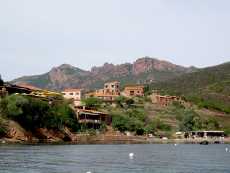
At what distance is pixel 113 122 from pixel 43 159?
338 ft

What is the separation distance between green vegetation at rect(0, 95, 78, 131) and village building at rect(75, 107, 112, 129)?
18.9m

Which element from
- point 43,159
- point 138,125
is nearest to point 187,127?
point 138,125

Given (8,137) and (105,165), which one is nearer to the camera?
(105,165)

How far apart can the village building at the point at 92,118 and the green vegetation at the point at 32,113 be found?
62.0 feet

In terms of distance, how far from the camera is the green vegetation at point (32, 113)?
128875 millimetres

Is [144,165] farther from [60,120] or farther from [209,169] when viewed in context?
[60,120]

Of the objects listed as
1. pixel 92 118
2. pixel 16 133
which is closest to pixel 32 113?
pixel 16 133

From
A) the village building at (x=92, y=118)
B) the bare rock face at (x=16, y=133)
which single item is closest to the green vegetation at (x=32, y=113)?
the bare rock face at (x=16, y=133)

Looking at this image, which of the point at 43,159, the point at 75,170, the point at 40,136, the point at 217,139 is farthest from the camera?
the point at 217,139

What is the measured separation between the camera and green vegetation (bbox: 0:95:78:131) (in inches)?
5074

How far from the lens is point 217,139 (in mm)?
194500

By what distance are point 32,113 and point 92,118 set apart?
1815 inches

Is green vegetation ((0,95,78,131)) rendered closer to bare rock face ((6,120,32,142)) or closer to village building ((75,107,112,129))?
bare rock face ((6,120,32,142))

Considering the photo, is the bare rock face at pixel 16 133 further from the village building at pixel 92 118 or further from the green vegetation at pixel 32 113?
the village building at pixel 92 118
